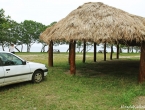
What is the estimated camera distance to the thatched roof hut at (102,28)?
873cm

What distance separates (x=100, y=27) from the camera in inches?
372

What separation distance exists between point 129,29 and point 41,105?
5.46 meters

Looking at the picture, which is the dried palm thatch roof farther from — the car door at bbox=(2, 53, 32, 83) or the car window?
the car window

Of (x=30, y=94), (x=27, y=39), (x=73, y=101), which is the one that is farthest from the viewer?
(x=27, y=39)

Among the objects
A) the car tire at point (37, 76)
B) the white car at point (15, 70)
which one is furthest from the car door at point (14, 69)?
the car tire at point (37, 76)

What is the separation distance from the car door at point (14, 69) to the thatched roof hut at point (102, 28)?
9.56 feet

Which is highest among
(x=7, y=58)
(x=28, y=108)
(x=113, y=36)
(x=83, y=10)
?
(x=83, y=10)

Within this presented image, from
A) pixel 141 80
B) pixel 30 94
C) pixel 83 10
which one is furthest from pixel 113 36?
pixel 30 94

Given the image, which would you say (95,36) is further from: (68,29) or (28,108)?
(28,108)

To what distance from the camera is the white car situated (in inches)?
284

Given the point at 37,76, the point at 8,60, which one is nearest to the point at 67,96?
the point at 37,76

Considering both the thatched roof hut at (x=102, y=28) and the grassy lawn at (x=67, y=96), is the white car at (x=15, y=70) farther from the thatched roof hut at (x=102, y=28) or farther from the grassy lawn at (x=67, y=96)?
the thatched roof hut at (x=102, y=28)

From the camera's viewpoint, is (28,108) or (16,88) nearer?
(28,108)

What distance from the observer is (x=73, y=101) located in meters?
6.48
